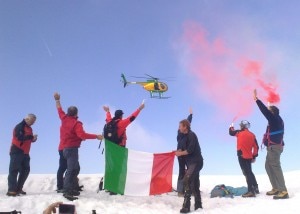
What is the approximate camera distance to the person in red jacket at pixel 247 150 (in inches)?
435

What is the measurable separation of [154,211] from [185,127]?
2.17 m

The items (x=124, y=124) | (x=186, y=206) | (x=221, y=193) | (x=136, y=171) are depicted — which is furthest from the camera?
(x=221, y=193)

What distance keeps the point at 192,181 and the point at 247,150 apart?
3.20 m

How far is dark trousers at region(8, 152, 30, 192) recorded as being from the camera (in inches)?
376

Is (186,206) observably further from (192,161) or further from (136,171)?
(136,171)

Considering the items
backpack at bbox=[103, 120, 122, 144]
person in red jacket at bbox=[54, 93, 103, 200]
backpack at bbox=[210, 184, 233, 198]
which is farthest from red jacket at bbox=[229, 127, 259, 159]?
person in red jacket at bbox=[54, 93, 103, 200]

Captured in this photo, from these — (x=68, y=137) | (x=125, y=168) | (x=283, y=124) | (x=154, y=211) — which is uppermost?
(x=283, y=124)

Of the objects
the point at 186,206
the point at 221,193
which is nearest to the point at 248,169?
the point at 221,193

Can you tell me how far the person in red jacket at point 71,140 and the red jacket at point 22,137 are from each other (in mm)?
1021

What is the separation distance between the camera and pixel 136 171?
1022 centimetres

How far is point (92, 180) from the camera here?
13.4 meters

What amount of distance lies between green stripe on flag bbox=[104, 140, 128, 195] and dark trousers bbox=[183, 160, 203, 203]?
195 centimetres

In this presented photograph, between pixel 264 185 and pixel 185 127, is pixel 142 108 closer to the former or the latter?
pixel 185 127

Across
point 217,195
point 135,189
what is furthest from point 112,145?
point 217,195
